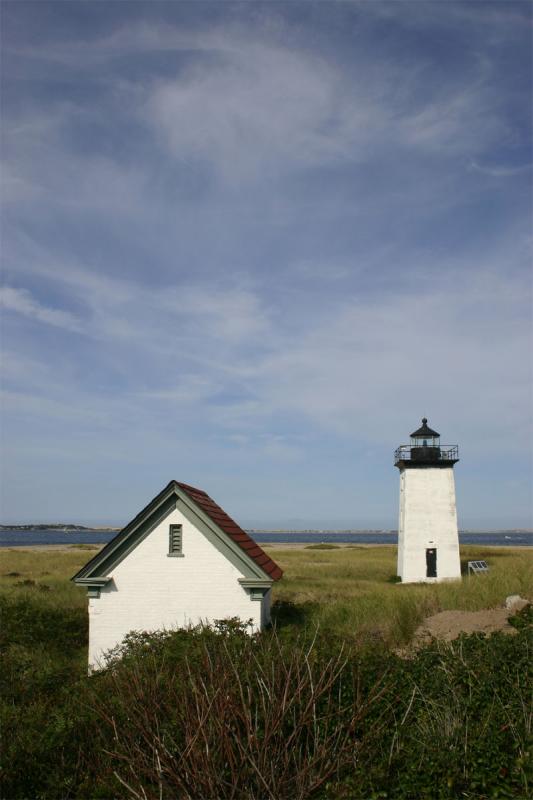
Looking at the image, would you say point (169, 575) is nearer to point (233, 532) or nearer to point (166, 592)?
point (166, 592)

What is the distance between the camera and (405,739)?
798 cm

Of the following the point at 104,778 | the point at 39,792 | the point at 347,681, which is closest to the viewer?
the point at 104,778

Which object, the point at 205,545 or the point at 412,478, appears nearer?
the point at 205,545

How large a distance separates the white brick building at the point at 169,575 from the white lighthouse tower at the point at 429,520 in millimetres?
19444

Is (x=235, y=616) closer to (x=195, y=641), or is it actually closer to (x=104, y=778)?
(x=195, y=641)

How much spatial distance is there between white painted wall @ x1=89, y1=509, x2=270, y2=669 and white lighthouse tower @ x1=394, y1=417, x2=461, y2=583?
63.7 ft

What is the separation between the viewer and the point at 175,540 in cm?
1515

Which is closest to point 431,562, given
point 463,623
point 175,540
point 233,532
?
point 463,623

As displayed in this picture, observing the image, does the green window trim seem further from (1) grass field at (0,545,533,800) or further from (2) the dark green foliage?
(2) the dark green foliage

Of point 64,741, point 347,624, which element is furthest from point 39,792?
point 347,624

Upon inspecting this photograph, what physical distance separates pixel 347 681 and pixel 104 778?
351 centimetres

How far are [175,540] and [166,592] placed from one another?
123 centimetres

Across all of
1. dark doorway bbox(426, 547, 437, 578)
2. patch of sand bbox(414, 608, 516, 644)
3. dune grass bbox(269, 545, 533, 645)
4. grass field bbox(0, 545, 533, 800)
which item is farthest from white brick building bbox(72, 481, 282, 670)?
dark doorway bbox(426, 547, 437, 578)

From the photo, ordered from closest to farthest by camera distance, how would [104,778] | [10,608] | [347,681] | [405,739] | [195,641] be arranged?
[104,778]
[405,739]
[347,681]
[195,641]
[10,608]
